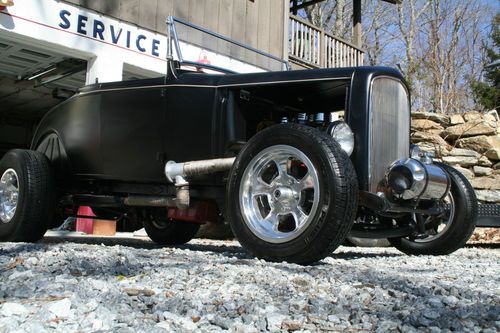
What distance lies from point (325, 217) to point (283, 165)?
1.70 feet

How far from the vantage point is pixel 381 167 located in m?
3.55

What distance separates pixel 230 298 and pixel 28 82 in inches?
372

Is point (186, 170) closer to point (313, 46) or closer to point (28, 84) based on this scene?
point (28, 84)

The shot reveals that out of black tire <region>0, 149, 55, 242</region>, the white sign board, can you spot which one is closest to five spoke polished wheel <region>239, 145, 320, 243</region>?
black tire <region>0, 149, 55, 242</region>

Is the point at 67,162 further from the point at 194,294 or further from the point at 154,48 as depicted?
the point at 154,48

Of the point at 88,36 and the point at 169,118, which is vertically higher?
the point at 88,36

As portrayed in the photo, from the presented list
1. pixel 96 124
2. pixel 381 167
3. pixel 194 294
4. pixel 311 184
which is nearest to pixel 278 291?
pixel 194 294

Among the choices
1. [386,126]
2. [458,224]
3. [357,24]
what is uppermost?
[357,24]

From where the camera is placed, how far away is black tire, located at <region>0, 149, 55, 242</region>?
4184 millimetres

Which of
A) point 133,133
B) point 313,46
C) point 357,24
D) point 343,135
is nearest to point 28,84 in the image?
point 313,46

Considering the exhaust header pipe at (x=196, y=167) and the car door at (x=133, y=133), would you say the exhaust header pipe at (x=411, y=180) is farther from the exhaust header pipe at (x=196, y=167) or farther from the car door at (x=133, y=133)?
the car door at (x=133, y=133)

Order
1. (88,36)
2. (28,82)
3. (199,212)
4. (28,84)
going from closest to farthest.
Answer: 1. (199,212)
2. (88,36)
3. (28,82)
4. (28,84)

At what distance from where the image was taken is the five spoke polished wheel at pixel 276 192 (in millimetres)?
3080

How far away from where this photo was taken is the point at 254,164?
3148 mm
